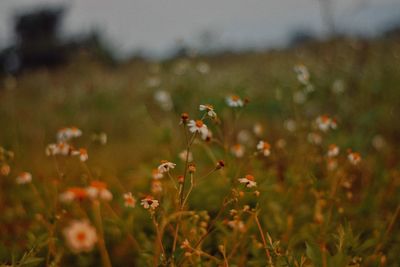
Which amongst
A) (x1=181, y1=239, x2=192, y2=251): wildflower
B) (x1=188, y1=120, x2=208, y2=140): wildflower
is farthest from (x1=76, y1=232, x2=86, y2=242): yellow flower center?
(x1=188, y1=120, x2=208, y2=140): wildflower

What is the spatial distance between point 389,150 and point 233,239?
2.29 meters

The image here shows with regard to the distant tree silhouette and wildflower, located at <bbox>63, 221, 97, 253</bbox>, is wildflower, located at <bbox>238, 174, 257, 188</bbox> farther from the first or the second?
the distant tree silhouette

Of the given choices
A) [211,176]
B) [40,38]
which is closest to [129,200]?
[211,176]

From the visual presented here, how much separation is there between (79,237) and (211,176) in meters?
1.47

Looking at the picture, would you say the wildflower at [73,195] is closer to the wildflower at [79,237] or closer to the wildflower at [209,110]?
the wildflower at [79,237]

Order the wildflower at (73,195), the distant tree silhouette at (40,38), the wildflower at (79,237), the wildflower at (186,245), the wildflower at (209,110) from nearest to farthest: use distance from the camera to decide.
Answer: the wildflower at (79,237) < the wildflower at (73,195) < the wildflower at (186,245) < the wildflower at (209,110) < the distant tree silhouette at (40,38)

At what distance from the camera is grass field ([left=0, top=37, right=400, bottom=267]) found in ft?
4.09

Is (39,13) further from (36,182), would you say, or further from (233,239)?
(233,239)

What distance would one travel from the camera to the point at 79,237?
2.19ft

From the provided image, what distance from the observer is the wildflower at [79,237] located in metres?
0.65

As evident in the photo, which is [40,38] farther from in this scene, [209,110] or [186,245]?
[186,245]

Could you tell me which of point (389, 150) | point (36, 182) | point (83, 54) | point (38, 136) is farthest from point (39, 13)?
point (389, 150)

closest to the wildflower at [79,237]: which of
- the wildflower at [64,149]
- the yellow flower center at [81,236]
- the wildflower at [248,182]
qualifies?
the yellow flower center at [81,236]

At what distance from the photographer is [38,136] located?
4.27m
